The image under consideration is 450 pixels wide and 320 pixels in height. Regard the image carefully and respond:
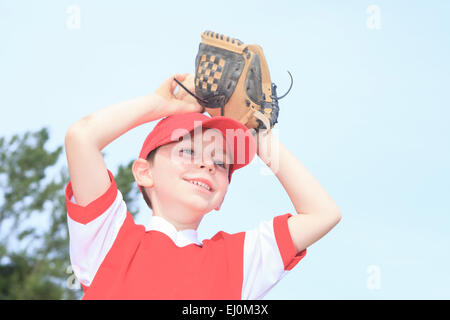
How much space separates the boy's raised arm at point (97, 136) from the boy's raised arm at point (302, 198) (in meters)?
0.56

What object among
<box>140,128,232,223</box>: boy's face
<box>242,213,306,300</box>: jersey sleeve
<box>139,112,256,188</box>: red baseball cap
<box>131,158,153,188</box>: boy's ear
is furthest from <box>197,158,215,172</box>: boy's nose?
<box>242,213,306,300</box>: jersey sleeve

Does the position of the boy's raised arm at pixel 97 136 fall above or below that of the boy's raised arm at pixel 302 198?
above

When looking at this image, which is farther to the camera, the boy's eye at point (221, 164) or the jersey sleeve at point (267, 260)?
the boy's eye at point (221, 164)

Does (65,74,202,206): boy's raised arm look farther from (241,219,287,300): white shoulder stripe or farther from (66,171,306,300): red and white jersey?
(241,219,287,300): white shoulder stripe

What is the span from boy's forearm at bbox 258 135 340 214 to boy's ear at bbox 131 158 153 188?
540 mm

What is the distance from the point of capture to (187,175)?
252 centimetres

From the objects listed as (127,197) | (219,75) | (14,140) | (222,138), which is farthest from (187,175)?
(14,140)

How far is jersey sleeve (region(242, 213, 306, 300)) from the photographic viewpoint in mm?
2504

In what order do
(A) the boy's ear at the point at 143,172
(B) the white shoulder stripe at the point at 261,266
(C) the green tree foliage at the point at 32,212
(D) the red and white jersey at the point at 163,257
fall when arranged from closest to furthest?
(D) the red and white jersey at the point at 163,257 → (B) the white shoulder stripe at the point at 261,266 → (A) the boy's ear at the point at 143,172 → (C) the green tree foliage at the point at 32,212

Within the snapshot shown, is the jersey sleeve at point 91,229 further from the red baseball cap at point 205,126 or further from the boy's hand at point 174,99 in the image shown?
the boy's hand at point 174,99

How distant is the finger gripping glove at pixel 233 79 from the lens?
2520mm

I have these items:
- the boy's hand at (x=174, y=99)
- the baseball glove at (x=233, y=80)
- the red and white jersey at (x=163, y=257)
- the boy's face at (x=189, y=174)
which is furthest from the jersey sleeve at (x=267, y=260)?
the boy's hand at (x=174, y=99)
